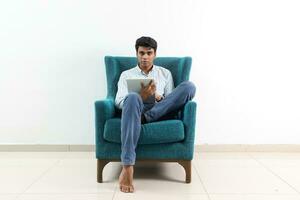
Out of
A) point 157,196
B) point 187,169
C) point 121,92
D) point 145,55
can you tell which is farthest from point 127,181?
point 145,55

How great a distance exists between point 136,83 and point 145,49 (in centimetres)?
37

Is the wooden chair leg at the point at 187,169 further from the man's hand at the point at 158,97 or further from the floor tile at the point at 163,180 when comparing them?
the man's hand at the point at 158,97

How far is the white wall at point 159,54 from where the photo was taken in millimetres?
3006

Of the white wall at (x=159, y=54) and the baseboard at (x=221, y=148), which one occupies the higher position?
the white wall at (x=159, y=54)

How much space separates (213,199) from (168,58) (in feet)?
4.37

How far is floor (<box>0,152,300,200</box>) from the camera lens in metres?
2.02

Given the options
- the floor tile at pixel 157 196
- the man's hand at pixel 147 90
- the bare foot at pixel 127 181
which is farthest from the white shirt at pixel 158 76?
the floor tile at pixel 157 196

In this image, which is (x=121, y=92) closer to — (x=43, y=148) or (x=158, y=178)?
(x=158, y=178)

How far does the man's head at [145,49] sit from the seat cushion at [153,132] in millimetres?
571

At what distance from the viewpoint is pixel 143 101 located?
2.33 metres

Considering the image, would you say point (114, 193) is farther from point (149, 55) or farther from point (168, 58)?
point (168, 58)

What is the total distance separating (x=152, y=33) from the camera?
3.03m

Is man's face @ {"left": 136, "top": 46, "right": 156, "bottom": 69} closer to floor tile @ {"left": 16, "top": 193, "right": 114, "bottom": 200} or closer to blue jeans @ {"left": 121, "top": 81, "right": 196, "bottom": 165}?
blue jeans @ {"left": 121, "top": 81, "right": 196, "bottom": 165}

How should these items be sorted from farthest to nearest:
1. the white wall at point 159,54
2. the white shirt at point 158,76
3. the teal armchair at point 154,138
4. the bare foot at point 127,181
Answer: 1. the white wall at point 159,54
2. the white shirt at point 158,76
3. the teal armchair at point 154,138
4. the bare foot at point 127,181
